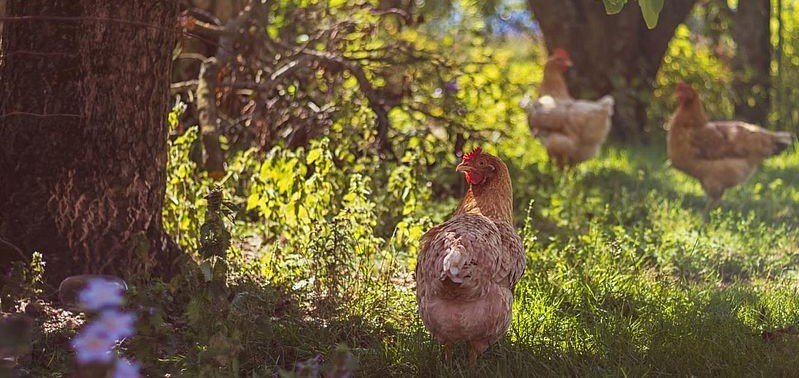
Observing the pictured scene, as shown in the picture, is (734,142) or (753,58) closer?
(734,142)

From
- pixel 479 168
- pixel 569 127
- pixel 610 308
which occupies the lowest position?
pixel 610 308

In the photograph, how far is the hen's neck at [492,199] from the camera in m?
4.07

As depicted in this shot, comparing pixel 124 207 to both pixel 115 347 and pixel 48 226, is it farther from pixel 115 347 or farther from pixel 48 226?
pixel 115 347

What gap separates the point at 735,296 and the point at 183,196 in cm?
271

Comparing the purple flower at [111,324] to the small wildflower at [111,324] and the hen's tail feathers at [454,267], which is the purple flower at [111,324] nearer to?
the small wildflower at [111,324]

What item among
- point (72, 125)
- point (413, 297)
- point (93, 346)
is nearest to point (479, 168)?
point (413, 297)

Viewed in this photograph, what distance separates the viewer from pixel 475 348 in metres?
3.54

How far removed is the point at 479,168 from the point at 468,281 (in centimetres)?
91

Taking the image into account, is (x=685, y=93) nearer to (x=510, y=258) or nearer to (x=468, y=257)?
(x=510, y=258)

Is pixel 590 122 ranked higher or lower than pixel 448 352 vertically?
higher

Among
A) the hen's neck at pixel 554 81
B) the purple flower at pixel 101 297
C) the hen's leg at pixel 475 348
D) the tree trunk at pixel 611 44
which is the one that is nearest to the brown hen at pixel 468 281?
the hen's leg at pixel 475 348

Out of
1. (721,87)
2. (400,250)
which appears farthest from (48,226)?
(721,87)

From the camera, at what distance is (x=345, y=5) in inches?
307

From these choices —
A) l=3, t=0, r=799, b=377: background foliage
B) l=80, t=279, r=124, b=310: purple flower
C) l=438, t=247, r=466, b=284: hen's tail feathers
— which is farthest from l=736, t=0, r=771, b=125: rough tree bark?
l=80, t=279, r=124, b=310: purple flower
